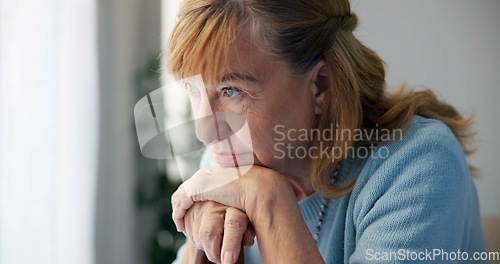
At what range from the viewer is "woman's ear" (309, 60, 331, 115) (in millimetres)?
739

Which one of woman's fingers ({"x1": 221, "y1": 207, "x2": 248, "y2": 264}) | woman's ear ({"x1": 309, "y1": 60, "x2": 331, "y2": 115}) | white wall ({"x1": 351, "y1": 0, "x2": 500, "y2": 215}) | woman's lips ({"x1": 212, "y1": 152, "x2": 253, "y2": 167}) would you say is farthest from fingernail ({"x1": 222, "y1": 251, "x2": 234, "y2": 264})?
white wall ({"x1": 351, "y1": 0, "x2": 500, "y2": 215})

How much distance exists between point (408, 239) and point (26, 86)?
582 millimetres

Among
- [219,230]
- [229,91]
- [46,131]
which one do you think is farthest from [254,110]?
[46,131]

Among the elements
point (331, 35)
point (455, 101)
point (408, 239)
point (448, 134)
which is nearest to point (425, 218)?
point (408, 239)

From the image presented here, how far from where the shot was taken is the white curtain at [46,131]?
0.81m

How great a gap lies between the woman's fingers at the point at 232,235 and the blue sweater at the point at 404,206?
0.12 metres

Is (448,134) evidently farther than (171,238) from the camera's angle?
No

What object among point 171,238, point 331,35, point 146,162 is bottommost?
point 171,238

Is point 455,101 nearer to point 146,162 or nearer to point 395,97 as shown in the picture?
point 395,97

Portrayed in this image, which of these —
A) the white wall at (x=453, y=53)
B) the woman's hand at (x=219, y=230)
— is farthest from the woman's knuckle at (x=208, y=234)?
the white wall at (x=453, y=53)

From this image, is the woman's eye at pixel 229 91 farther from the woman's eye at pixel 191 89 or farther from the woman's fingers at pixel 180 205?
the woman's fingers at pixel 180 205

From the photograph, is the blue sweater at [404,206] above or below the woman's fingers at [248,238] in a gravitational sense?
above

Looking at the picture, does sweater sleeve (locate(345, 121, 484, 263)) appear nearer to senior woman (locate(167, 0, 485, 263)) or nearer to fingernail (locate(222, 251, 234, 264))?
senior woman (locate(167, 0, 485, 263))

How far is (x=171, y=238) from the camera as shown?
3.40 feet
